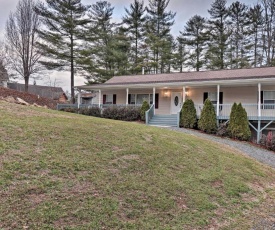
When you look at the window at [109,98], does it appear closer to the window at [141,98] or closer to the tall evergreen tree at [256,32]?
the window at [141,98]

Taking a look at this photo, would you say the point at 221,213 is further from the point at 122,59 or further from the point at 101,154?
the point at 122,59

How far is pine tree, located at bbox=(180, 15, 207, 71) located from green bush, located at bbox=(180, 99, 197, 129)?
15979mm

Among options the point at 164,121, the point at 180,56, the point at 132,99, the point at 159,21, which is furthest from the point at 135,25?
the point at 164,121

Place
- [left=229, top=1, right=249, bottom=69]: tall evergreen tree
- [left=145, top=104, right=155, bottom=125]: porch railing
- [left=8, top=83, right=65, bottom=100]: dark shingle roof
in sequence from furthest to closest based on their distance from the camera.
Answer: [left=8, top=83, right=65, bottom=100]: dark shingle roof
[left=229, top=1, right=249, bottom=69]: tall evergreen tree
[left=145, top=104, right=155, bottom=125]: porch railing

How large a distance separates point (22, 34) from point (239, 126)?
82.3 ft

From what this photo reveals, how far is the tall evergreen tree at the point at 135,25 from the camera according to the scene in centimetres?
3300

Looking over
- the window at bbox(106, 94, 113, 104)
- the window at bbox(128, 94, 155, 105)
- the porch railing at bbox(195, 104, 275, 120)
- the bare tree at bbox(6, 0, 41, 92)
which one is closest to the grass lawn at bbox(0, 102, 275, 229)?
the porch railing at bbox(195, 104, 275, 120)

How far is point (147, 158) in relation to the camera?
6406 millimetres

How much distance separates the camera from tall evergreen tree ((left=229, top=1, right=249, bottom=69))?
97.8 ft

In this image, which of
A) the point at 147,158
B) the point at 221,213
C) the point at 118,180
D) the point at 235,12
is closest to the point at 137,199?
the point at 118,180

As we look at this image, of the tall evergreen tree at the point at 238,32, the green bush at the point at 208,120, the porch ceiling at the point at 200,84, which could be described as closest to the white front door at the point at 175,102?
the porch ceiling at the point at 200,84

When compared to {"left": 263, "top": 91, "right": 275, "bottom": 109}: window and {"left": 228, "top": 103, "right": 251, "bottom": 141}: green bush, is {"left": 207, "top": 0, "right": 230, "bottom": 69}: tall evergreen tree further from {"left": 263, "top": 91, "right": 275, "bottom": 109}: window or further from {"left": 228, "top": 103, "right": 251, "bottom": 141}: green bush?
{"left": 228, "top": 103, "right": 251, "bottom": 141}: green bush

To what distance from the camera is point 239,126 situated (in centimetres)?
1434

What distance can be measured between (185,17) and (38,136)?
1219 inches
